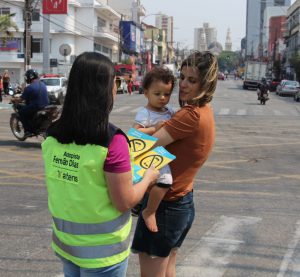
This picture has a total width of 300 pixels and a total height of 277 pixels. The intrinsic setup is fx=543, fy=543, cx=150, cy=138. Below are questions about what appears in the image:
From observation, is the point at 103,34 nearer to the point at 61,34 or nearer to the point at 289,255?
the point at 61,34

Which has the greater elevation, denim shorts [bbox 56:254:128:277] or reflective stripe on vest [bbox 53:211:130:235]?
reflective stripe on vest [bbox 53:211:130:235]

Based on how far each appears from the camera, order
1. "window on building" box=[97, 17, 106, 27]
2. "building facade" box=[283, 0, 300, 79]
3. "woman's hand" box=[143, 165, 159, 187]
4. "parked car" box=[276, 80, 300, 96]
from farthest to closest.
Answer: "building facade" box=[283, 0, 300, 79]
"window on building" box=[97, 17, 106, 27]
"parked car" box=[276, 80, 300, 96]
"woman's hand" box=[143, 165, 159, 187]

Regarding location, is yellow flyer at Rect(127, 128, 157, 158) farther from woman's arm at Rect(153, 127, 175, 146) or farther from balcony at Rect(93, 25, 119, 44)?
balcony at Rect(93, 25, 119, 44)

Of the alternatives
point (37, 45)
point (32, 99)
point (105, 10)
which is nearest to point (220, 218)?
point (32, 99)

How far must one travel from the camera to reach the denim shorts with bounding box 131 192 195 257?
3098 mm

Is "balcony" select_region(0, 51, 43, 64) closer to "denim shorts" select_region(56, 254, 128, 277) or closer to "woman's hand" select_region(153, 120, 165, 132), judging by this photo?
"woman's hand" select_region(153, 120, 165, 132)

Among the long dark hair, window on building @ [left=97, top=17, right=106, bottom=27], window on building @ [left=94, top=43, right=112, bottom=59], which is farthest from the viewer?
window on building @ [left=97, top=17, right=106, bottom=27]

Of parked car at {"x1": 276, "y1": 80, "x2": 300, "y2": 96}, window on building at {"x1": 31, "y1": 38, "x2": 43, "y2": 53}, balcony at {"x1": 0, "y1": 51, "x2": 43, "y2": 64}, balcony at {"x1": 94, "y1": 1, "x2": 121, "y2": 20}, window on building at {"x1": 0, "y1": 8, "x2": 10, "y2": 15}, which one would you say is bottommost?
parked car at {"x1": 276, "y1": 80, "x2": 300, "y2": 96}

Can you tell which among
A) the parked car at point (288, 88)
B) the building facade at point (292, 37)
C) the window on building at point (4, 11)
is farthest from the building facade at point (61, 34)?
the building facade at point (292, 37)

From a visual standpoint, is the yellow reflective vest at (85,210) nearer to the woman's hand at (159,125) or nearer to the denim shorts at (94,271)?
the denim shorts at (94,271)

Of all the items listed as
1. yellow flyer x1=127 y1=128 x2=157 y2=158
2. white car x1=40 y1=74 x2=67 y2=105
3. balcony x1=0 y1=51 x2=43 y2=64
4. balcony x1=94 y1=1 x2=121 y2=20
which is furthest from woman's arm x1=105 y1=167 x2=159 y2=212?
balcony x1=94 y1=1 x2=121 y2=20

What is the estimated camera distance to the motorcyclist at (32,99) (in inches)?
477

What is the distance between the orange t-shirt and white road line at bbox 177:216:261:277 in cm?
170

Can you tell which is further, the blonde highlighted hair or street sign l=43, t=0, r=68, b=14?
street sign l=43, t=0, r=68, b=14
